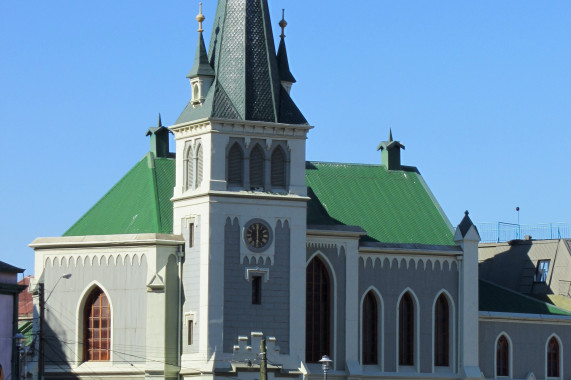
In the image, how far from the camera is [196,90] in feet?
236

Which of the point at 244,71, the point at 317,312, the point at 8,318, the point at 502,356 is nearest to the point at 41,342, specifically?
the point at 8,318

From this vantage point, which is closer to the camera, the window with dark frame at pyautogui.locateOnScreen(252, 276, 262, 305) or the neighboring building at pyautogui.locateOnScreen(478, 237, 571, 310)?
the window with dark frame at pyautogui.locateOnScreen(252, 276, 262, 305)

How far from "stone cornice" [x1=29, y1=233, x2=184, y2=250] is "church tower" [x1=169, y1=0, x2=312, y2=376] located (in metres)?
0.93

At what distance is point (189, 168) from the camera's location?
7181 cm

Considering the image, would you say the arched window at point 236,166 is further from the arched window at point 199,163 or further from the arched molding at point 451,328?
the arched molding at point 451,328

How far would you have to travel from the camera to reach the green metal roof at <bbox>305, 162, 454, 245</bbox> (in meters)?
77.6

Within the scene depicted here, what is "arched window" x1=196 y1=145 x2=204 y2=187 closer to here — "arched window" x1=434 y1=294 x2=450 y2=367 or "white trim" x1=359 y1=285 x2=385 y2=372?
"white trim" x1=359 y1=285 x2=385 y2=372

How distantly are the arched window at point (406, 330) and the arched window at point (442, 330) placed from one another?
1302 millimetres

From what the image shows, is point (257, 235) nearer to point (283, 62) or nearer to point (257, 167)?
point (257, 167)

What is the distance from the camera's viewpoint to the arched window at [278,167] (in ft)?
234

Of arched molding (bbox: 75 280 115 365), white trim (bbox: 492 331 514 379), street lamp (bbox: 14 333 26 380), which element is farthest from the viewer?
white trim (bbox: 492 331 514 379)

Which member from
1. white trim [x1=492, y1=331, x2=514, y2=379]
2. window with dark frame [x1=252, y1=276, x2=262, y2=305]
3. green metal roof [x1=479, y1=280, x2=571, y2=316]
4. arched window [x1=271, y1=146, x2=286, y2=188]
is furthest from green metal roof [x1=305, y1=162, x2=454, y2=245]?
window with dark frame [x1=252, y1=276, x2=262, y2=305]

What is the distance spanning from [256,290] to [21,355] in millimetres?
10283

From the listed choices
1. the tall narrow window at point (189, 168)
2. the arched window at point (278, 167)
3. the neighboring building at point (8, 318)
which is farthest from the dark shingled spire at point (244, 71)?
the neighboring building at point (8, 318)
